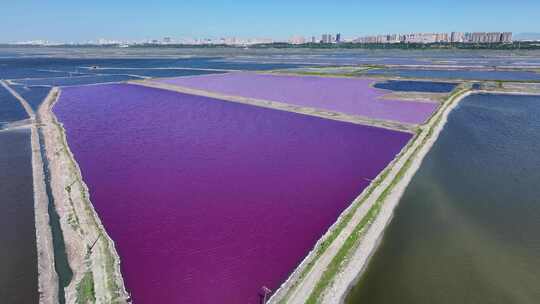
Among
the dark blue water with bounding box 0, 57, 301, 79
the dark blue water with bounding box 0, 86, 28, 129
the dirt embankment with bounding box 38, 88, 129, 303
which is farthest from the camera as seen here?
the dark blue water with bounding box 0, 57, 301, 79

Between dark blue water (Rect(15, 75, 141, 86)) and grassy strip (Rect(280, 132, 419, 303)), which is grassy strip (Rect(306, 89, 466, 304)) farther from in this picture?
dark blue water (Rect(15, 75, 141, 86))

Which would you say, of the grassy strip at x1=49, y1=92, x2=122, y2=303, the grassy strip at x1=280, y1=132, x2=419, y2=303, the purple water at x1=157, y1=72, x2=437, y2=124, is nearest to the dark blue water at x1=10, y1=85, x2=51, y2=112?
the purple water at x1=157, y1=72, x2=437, y2=124

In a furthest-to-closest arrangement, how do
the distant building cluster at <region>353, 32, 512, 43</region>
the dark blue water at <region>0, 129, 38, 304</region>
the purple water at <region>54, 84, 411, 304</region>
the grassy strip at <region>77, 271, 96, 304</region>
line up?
the distant building cluster at <region>353, 32, 512, 43</region>, the purple water at <region>54, 84, 411, 304</region>, the dark blue water at <region>0, 129, 38, 304</region>, the grassy strip at <region>77, 271, 96, 304</region>

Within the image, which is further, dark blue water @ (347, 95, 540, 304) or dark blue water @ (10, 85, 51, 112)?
dark blue water @ (10, 85, 51, 112)

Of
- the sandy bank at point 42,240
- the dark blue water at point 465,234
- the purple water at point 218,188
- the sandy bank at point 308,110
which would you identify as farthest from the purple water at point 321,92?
the sandy bank at point 42,240

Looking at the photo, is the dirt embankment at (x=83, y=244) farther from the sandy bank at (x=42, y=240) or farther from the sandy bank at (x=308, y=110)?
the sandy bank at (x=308, y=110)

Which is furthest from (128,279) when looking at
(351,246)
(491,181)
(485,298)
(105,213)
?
(491,181)
